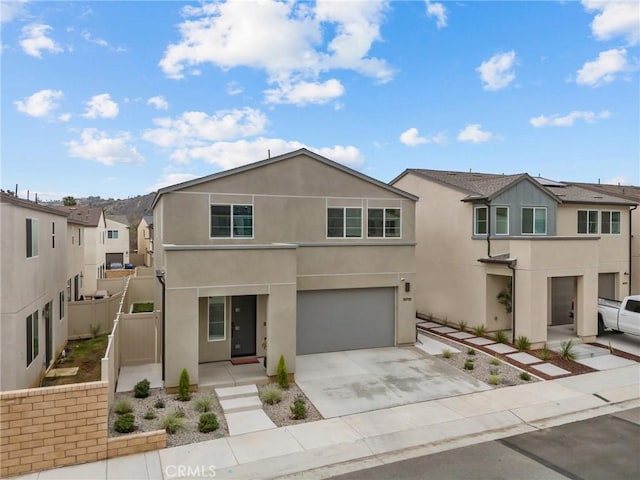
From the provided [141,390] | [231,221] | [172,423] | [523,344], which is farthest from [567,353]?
[141,390]

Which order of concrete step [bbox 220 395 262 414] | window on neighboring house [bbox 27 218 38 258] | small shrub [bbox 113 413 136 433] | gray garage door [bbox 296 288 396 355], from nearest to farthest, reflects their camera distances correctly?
small shrub [bbox 113 413 136 433], concrete step [bbox 220 395 262 414], window on neighboring house [bbox 27 218 38 258], gray garage door [bbox 296 288 396 355]

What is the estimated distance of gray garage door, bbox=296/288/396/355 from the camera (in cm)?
1502

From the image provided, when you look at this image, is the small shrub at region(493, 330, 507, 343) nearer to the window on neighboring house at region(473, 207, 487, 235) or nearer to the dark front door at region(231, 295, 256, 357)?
the window on neighboring house at region(473, 207, 487, 235)

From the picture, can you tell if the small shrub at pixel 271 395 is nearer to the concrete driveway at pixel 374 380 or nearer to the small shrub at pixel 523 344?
the concrete driveway at pixel 374 380

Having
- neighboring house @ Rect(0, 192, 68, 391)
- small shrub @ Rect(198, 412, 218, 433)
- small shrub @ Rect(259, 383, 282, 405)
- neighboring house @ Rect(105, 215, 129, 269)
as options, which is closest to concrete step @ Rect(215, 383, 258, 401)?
small shrub @ Rect(259, 383, 282, 405)

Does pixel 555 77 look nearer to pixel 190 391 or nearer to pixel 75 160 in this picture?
pixel 190 391

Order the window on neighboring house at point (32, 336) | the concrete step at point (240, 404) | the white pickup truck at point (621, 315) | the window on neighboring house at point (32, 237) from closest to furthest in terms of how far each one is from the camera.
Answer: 1. the concrete step at point (240, 404)
2. the window on neighboring house at point (32, 336)
3. the window on neighboring house at point (32, 237)
4. the white pickup truck at point (621, 315)

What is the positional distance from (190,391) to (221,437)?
8.97 feet

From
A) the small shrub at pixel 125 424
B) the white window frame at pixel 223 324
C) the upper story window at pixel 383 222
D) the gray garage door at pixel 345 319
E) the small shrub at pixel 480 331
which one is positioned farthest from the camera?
the small shrub at pixel 480 331

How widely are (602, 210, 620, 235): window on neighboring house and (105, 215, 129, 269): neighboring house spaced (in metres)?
41.0

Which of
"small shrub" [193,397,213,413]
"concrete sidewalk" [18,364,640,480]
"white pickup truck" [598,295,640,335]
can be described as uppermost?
"white pickup truck" [598,295,640,335]

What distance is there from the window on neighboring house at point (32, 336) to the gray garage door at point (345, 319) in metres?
7.72

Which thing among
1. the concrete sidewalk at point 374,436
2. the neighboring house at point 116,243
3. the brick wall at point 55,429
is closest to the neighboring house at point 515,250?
the concrete sidewalk at point 374,436

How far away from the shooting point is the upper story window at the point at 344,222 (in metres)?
15.4
